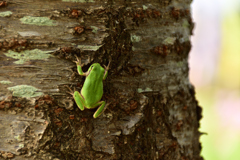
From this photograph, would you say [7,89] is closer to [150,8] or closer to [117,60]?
[117,60]

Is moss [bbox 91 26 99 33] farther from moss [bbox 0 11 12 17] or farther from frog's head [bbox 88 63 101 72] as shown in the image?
moss [bbox 0 11 12 17]

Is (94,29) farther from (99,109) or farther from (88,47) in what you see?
(99,109)

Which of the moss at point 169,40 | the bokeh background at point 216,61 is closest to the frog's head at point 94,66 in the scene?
the moss at point 169,40

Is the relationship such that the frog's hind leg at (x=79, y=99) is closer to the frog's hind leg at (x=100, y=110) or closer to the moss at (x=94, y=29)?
the frog's hind leg at (x=100, y=110)

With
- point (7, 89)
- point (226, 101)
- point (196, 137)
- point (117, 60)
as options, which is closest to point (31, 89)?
point (7, 89)

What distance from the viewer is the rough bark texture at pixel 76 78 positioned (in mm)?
1680

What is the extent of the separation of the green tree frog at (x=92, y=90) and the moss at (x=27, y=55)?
240mm

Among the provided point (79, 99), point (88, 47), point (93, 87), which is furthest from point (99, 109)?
point (88, 47)

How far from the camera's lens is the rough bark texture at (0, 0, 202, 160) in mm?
1680

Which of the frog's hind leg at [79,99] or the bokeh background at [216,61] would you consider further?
the bokeh background at [216,61]

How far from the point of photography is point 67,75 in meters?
1.74

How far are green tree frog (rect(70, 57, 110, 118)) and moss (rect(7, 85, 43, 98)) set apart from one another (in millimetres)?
259

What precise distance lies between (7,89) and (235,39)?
9428 millimetres

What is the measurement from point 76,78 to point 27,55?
14.4 inches
